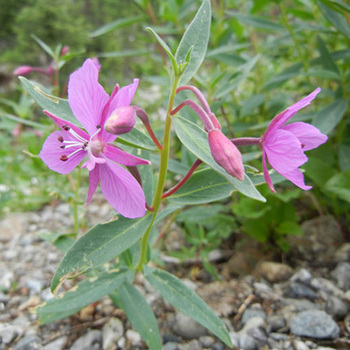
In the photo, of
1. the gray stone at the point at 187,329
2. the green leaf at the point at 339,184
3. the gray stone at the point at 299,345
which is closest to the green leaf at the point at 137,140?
the gray stone at the point at 187,329

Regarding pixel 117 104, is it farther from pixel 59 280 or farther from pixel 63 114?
pixel 59 280

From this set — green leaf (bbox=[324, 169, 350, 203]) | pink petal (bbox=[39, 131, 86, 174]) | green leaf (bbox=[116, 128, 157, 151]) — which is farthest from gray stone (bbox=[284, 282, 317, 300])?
pink petal (bbox=[39, 131, 86, 174])

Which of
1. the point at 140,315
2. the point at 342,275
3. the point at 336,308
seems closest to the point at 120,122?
the point at 140,315

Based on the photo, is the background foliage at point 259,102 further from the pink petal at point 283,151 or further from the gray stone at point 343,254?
the pink petal at point 283,151

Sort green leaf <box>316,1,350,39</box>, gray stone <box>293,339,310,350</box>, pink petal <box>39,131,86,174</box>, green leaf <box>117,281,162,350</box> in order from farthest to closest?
green leaf <box>316,1,350,39</box> → gray stone <box>293,339,310,350</box> → green leaf <box>117,281,162,350</box> → pink petal <box>39,131,86,174</box>

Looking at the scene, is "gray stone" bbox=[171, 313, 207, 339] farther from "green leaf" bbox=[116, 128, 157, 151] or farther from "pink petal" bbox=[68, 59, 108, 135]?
"pink petal" bbox=[68, 59, 108, 135]
